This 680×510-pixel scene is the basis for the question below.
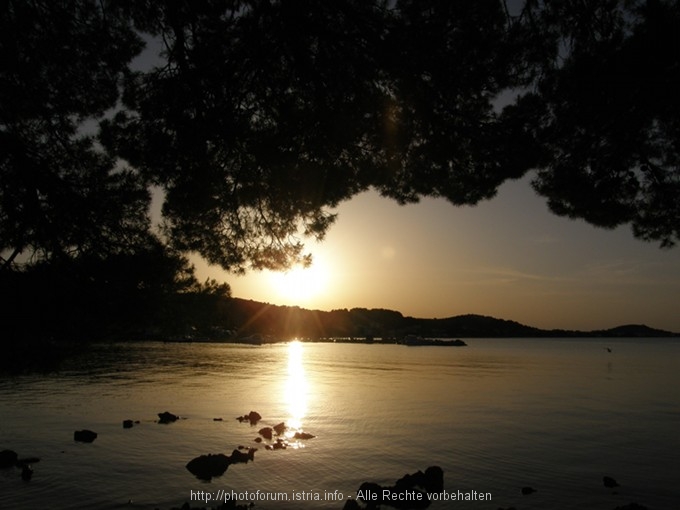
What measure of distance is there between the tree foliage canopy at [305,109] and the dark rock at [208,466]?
15.9ft

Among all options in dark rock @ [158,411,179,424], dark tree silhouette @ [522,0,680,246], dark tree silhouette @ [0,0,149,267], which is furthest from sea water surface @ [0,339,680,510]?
dark tree silhouette @ [522,0,680,246]

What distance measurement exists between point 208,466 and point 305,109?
797cm

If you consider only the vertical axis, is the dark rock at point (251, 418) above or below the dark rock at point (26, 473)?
below

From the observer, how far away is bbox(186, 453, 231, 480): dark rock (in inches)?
388

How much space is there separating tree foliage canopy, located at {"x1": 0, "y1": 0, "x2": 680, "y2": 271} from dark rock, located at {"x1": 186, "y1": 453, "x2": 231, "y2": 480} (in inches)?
191

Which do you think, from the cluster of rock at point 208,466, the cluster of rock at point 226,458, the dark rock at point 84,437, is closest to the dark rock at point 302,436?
the cluster of rock at point 226,458

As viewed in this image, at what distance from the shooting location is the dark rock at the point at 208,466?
987cm

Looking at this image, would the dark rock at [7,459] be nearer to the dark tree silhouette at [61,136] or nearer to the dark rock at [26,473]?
the dark rock at [26,473]

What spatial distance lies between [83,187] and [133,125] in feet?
5.39

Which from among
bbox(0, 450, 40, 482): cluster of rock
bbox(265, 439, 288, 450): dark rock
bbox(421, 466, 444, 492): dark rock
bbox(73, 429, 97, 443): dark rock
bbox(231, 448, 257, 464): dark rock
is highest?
bbox(421, 466, 444, 492): dark rock

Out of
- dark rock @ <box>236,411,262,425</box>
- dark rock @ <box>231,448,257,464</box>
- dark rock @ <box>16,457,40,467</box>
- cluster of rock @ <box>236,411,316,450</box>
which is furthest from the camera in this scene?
dark rock @ <box>236,411,262,425</box>

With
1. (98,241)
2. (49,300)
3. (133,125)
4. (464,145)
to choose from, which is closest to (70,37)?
(133,125)

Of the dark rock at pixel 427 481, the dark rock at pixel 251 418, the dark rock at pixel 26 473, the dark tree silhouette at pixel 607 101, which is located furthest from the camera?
the dark rock at pixel 251 418

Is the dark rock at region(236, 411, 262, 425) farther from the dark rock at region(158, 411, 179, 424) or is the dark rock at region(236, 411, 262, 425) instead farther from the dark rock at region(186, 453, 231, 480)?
the dark rock at region(186, 453, 231, 480)
